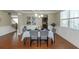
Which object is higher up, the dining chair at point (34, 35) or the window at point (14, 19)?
the window at point (14, 19)

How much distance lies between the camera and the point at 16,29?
3.55 meters

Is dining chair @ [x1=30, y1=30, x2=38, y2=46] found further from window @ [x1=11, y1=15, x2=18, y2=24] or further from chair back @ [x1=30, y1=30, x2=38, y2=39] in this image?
window @ [x1=11, y1=15, x2=18, y2=24]

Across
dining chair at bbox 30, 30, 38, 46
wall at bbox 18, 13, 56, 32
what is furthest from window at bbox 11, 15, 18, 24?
dining chair at bbox 30, 30, 38, 46

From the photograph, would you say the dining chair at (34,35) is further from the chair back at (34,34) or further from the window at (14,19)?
the window at (14,19)

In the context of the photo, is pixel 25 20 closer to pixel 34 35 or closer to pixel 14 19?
pixel 14 19

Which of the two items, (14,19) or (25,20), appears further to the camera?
(14,19)

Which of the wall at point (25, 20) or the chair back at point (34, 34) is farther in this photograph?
the chair back at point (34, 34)

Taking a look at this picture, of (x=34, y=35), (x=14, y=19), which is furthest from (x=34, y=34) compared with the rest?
(x=14, y=19)

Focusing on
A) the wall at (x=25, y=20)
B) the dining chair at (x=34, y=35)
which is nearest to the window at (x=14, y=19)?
the wall at (x=25, y=20)
